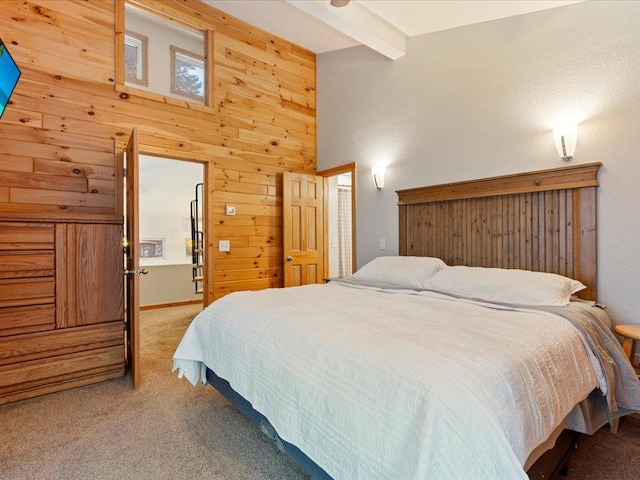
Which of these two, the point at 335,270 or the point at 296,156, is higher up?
the point at 296,156

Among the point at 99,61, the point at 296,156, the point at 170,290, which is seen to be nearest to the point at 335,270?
the point at 296,156

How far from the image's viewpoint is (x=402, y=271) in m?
2.91

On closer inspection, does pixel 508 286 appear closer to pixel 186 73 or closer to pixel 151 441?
pixel 151 441

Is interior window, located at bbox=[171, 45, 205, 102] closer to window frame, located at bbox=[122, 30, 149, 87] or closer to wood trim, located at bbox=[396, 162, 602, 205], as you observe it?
window frame, located at bbox=[122, 30, 149, 87]

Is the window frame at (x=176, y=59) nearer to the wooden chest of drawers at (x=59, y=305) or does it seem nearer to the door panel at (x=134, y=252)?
the door panel at (x=134, y=252)

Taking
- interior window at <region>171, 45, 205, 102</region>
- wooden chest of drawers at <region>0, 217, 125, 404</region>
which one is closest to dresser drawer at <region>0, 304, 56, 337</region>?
wooden chest of drawers at <region>0, 217, 125, 404</region>

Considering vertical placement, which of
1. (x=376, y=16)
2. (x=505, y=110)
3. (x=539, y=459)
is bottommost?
(x=539, y=459)

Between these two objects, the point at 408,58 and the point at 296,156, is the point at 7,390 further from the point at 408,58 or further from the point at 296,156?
the point at 408,58

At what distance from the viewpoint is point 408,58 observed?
3564 mm

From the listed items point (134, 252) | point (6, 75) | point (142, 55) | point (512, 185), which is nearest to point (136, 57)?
point (142, 55)

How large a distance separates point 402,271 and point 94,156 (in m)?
2.89

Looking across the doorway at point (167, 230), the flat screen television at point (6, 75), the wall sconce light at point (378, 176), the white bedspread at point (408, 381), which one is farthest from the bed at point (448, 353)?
the doorway at point (167, 230)

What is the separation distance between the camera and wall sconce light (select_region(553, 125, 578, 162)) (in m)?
2.47

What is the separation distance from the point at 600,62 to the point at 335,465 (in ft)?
9.82
